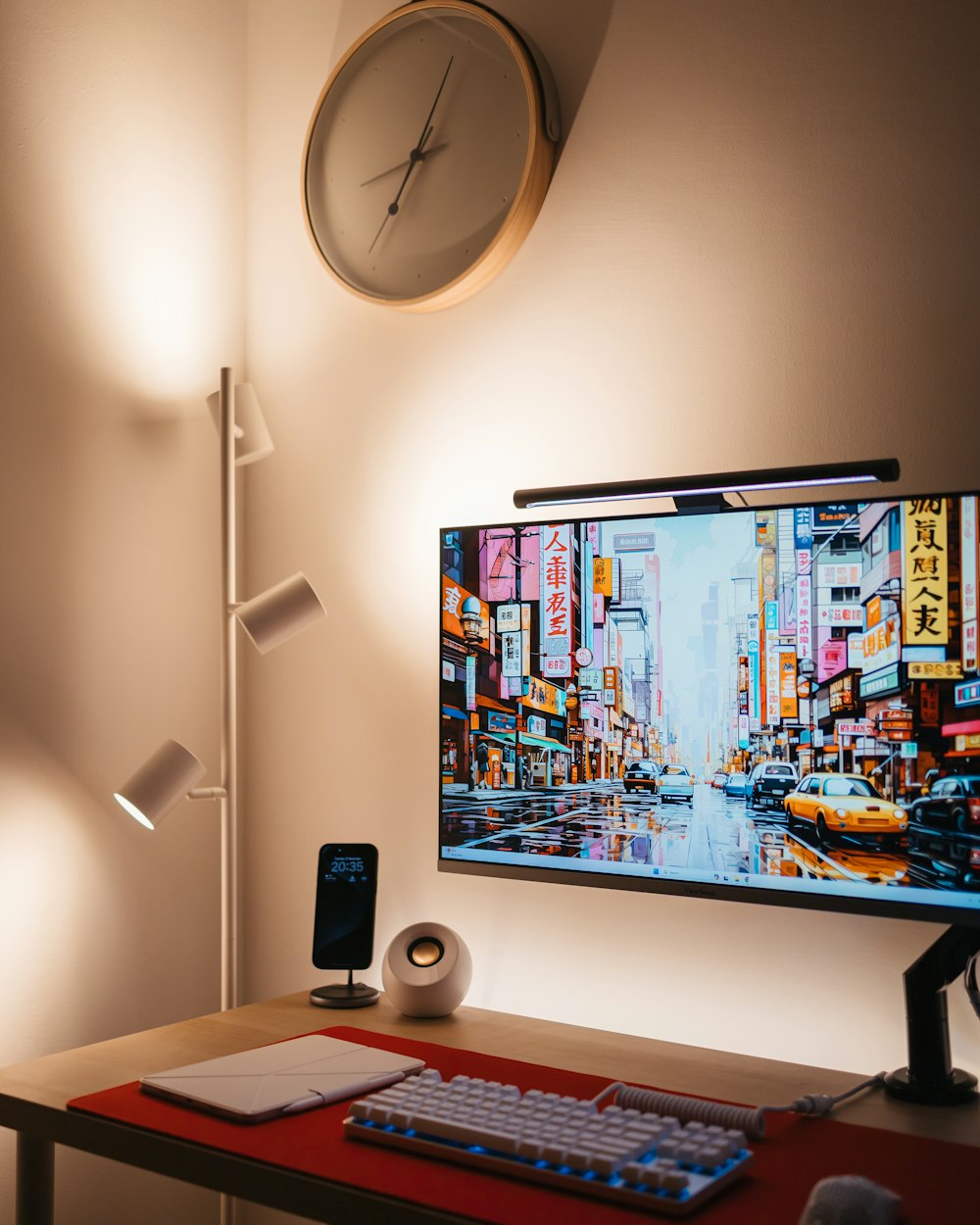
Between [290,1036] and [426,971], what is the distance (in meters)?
0.19

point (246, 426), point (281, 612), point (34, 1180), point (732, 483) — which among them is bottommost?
point (34, 1180)

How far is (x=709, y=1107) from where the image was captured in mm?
1021

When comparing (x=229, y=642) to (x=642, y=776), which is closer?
(x=642, y=776)

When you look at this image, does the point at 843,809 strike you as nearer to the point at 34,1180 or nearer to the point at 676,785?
the point at 676,785

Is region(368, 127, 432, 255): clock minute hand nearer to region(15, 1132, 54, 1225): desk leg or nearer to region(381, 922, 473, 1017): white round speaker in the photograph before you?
region(381, 922, 473, 1017): white round speaker

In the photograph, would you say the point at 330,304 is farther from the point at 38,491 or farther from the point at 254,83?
the point at 38,491

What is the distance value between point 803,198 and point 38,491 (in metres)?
1.12

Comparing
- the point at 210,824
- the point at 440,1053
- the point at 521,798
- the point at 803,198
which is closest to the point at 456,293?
the point at 803,198

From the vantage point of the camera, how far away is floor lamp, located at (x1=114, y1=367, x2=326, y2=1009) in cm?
146

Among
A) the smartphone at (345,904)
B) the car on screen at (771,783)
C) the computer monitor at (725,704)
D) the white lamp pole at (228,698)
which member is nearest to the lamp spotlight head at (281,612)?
the white lamp pole at (228,698)

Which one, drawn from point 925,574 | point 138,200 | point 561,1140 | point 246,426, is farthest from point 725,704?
point 138,200

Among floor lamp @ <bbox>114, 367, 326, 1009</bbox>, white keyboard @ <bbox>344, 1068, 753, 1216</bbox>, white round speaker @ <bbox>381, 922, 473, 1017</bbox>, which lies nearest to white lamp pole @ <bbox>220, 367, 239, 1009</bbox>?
floor lamp @ <bbox>114, 367, 326, 1009</bbox>

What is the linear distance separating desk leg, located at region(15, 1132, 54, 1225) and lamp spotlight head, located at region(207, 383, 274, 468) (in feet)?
3.11

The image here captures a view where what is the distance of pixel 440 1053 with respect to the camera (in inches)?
49.3
